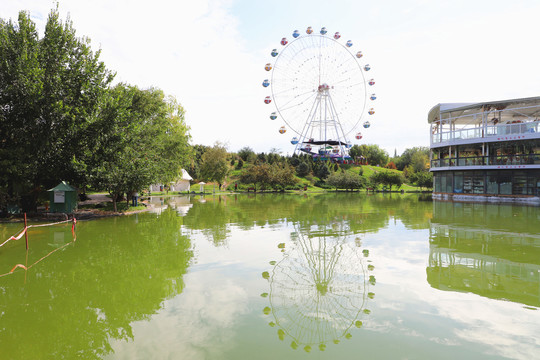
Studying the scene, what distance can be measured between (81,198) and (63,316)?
27.1 meters

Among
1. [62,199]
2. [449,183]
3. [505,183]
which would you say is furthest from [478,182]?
[62,199]

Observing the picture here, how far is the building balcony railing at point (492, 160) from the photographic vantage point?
32.5 metres

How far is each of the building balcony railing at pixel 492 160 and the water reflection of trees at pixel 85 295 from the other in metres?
35.7

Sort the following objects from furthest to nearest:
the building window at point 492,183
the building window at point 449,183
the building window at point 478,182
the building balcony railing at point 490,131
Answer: the building window at point 449,183 → the building window at point 478,182 → the building window at point 492,183 → the building balcony railing at point 490,131

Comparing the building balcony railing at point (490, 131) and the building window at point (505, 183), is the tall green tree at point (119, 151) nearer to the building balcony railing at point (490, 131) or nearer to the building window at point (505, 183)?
the building balcony railing at point (490, 131)

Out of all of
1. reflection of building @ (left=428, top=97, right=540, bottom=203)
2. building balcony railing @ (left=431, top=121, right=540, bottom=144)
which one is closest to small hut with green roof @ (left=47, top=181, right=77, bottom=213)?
reflection of building @ (left=428, top=97, right=540, bottom=203)

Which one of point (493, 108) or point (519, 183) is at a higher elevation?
point (493, 108)

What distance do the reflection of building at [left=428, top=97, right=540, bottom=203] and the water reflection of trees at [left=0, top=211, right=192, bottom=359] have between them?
117ft

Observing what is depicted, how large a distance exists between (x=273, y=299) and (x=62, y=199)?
1839 cm

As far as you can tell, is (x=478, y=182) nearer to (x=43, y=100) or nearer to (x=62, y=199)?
(x=62, y=199)

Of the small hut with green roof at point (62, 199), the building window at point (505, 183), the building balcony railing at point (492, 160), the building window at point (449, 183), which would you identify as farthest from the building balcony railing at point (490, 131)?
the small hut with green roof at point (62, 199)

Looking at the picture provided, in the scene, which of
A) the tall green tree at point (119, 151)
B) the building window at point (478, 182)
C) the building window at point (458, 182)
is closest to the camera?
the tall green tree at point (119, 151)

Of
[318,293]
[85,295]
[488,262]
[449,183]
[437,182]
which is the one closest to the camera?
[85,295]

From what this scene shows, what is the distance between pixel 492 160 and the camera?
34.8 metres
